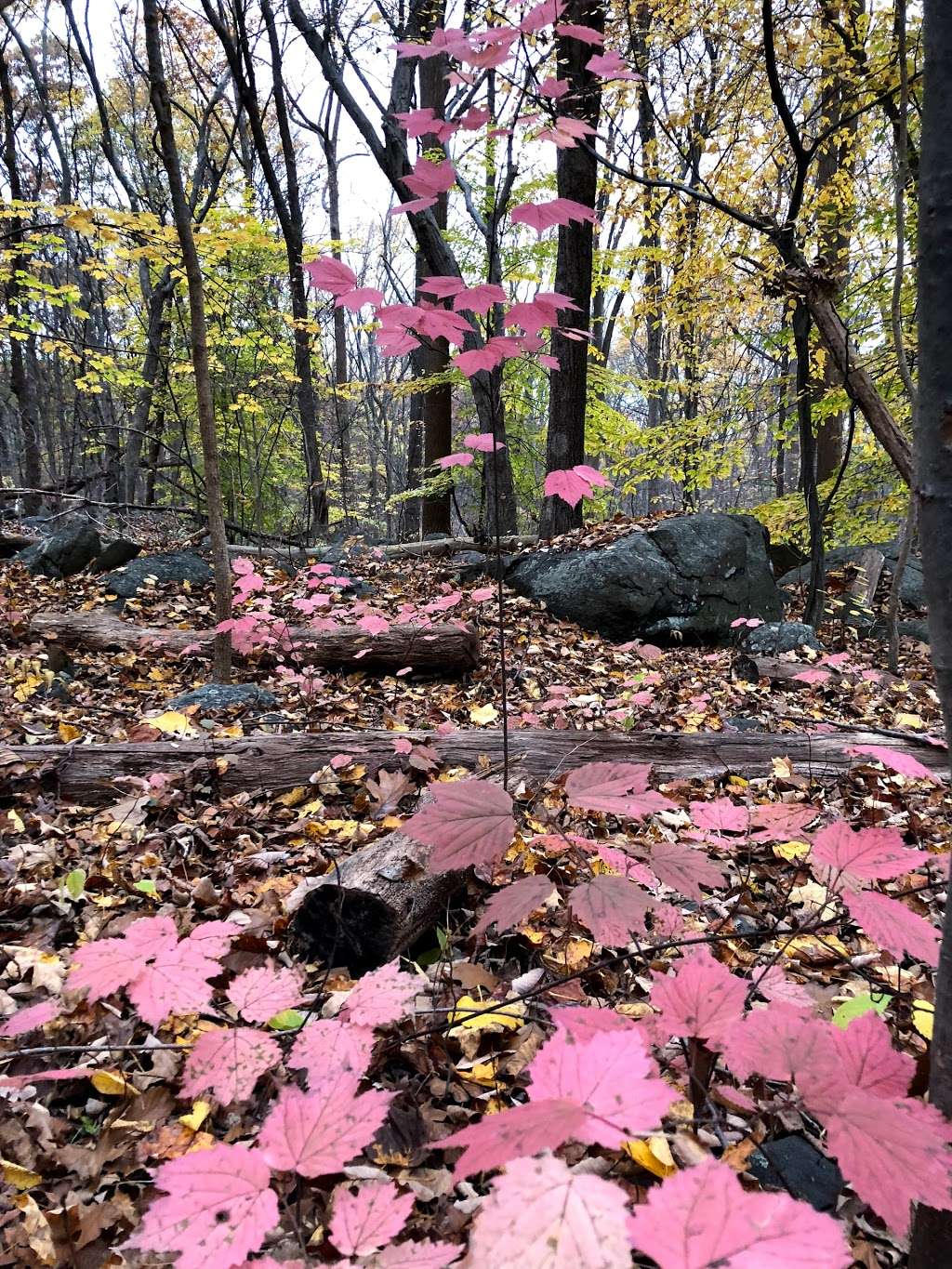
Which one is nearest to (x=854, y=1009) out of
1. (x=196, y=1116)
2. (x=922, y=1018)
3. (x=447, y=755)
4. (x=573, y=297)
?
(x=922, y=1018)

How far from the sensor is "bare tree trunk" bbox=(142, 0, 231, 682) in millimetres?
3654

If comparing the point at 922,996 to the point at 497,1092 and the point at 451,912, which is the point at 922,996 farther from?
the point at 451,912

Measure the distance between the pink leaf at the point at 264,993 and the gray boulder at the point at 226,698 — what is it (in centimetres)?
282

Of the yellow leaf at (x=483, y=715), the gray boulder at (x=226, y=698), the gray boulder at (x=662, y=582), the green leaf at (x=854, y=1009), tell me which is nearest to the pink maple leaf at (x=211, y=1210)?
the green leaf at (x=854, y=1009)

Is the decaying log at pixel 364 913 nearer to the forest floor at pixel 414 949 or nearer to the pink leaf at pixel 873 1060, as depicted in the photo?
the forest floor at pixel 414 949

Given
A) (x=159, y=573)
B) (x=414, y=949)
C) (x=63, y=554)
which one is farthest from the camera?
(x=63, y=554)

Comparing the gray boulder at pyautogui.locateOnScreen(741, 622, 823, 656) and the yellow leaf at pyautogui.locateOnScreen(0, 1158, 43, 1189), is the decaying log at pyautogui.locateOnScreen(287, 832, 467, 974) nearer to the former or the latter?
the yellow leaf at pyautogui.locateOnScreen(0, 1158, 43, 1189)

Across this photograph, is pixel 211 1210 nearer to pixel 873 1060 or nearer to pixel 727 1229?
pixel 727 1229

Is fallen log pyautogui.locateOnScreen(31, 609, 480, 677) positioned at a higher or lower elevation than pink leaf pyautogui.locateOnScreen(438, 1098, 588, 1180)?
lower

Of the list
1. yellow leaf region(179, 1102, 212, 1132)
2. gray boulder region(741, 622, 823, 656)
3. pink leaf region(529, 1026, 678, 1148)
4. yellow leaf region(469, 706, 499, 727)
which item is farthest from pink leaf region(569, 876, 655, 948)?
gray boulder region(741, 622, 823, 656)

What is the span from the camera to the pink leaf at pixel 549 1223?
59 centimetres

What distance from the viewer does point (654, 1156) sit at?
133 centimetres

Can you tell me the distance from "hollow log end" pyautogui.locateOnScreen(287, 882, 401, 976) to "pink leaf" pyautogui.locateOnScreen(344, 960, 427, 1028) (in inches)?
18.2

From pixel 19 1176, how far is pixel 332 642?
3.76m
